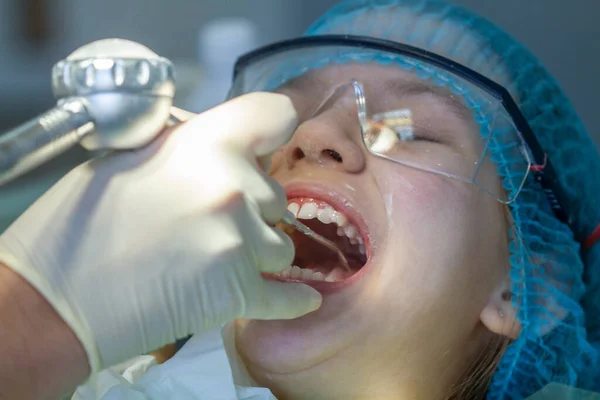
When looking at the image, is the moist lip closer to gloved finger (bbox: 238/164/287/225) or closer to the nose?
the nose

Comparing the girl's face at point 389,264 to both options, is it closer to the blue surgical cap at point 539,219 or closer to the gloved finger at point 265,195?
the blue surgical cap at point 539,219

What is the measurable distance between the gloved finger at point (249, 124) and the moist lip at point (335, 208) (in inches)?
11.6

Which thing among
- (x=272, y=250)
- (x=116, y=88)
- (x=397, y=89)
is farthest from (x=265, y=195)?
(x=397, y=89)

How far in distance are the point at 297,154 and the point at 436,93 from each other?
29cm

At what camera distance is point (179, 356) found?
1.28m

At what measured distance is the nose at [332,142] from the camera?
1.14m

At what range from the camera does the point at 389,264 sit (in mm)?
1114

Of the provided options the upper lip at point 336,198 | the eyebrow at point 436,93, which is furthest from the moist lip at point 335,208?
the eyebrow at point 436,93

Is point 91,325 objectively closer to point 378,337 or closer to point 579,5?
point 378,337

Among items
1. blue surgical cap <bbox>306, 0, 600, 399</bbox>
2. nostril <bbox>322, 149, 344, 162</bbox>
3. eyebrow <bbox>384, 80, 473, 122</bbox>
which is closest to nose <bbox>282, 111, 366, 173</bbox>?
nostril <bbox>322, 149, 344, 162</bbox>

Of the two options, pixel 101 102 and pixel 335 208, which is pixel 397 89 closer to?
pixel 335 208

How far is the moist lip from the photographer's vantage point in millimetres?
1132

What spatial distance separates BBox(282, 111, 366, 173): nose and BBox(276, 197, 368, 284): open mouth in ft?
0.27

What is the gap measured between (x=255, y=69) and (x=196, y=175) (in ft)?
2.22
